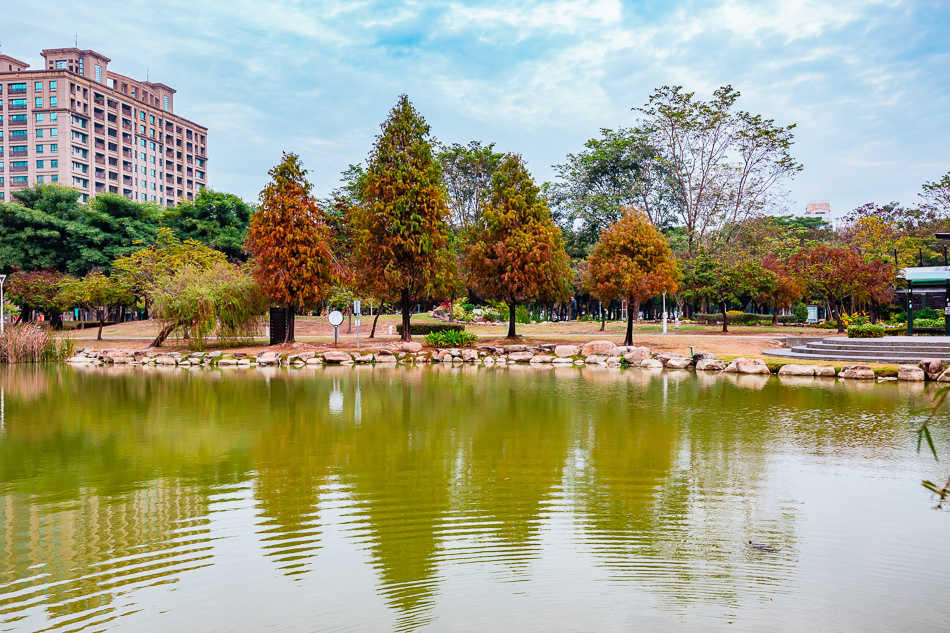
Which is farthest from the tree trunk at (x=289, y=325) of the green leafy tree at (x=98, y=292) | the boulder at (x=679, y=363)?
the boulder at (x=679, y=363)

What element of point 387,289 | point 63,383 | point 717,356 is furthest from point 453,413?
point 387,289

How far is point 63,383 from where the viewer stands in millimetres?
18016

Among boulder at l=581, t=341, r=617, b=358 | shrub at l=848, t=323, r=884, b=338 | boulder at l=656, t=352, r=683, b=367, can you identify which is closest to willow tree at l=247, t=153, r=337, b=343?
boulder at l=581, t=341, r=617, b=358

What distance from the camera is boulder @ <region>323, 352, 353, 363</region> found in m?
24.8

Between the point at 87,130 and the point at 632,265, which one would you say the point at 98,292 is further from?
the point at 87,130

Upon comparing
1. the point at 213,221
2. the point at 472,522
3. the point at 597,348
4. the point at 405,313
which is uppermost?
the point at 213,221

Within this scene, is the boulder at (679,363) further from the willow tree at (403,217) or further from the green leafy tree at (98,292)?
the green leafy tree at (98,292)

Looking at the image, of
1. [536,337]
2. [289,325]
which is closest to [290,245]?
[289,325]

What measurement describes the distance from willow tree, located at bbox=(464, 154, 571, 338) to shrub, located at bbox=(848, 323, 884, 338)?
1097 centimetres

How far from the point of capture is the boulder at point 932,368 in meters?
17.3

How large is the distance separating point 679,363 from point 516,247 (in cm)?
846

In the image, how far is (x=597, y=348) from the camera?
24984mm

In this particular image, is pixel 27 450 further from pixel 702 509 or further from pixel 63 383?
pixel 63 383

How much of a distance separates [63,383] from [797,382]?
1931 cm
